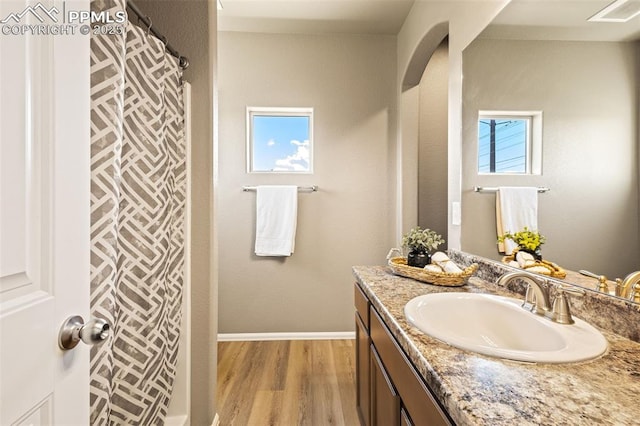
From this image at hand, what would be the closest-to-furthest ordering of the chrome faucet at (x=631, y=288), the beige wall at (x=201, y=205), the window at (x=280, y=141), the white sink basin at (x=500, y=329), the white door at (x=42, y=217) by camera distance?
the white door at (x=42, y=217) → the white sink basin at (x=500, y=329) → the chrome faucet at (x=631, y=288) → the beige wall at (x=201, y=205) → the window at (x=280, y=141)

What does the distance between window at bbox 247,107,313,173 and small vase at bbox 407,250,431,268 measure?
146 centimetres

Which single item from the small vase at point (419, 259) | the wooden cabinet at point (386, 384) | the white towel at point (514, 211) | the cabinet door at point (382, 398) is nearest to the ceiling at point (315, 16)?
the white towel at point (514, 211)

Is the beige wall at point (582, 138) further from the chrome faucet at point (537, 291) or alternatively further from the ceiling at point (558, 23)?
the chrome faucet at point (537, 291)

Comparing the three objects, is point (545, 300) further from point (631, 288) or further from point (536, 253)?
point (536, 253)

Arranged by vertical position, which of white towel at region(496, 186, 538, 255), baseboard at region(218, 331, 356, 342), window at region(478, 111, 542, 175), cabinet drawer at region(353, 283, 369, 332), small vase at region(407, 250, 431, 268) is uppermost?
window at region(478, 111, 542, 175)

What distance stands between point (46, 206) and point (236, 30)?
267 centimetres

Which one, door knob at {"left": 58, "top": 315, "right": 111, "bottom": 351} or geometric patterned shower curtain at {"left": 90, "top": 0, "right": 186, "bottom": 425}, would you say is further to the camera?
geometric patterned shower curtain at {"left": 90, "top": 0, "right": 186, "bottom": 425}

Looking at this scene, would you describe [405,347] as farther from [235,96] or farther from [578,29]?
[235,96]

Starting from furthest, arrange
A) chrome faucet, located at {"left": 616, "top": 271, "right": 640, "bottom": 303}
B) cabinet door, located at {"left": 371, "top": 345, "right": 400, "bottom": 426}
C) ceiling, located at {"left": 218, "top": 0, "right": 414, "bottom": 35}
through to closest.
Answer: ceiling, located at {"left": 218, "top": 0, "right": 414, "bottom": 35}, cabinet door, located at {"left": 371, "top": 345, "right": 400, "bottom": 426}, chrome faucet, located at {"left": 616, "top": 271, "right": 640, "bottom": 303}

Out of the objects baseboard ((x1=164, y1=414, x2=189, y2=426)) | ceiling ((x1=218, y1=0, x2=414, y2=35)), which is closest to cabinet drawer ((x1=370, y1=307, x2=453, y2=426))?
baseboard ((x1=164, y1=414, x2=189, y2=426))

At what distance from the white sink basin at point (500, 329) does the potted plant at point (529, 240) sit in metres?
0.30

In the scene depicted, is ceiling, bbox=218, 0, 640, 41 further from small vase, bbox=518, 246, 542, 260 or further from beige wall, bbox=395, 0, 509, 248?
small vase, bbox=518, 246, 542, 260

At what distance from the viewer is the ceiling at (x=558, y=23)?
35.5 inches

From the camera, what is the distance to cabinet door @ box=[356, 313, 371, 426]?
1425 millimetres
